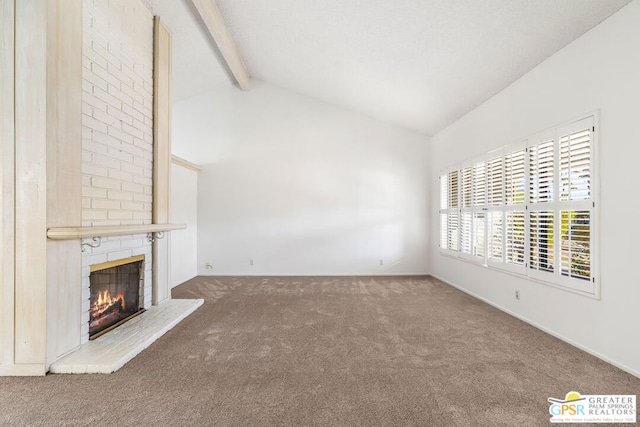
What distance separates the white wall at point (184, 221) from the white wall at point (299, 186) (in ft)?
0.55

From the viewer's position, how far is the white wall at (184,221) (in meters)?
5.09

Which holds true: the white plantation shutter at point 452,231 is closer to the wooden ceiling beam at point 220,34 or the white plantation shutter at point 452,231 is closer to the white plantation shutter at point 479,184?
the white plantation shutter at point 479,184

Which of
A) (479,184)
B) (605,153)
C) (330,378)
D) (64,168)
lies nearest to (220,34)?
(64,168)

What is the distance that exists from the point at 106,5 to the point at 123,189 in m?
1.74

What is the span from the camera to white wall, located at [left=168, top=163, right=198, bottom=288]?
16.7 ft

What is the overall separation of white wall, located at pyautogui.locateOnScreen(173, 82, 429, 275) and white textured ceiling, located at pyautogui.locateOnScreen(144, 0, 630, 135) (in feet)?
1.42

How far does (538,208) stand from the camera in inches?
123

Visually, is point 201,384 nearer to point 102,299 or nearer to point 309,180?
point 102,299

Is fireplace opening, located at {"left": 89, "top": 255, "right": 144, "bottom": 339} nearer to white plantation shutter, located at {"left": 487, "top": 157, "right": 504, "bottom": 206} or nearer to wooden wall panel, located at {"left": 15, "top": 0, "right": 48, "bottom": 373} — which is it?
wooden wall panel, located at {"left": 15, "top": 0, "right": 48, "bottom": 373}

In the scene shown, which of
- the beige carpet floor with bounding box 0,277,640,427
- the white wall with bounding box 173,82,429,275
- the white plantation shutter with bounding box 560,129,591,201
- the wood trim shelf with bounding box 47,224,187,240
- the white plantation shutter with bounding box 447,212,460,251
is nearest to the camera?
the beige carpet floor with bounding box 0,277,640,427

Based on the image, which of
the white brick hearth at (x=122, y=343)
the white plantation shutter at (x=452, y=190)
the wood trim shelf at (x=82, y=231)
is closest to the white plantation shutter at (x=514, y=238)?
the white plantation shutter at (x=452, y=190)

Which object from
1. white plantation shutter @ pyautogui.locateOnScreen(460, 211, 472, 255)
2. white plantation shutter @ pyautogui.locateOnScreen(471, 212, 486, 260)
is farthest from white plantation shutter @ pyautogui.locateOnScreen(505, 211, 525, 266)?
white plantation shutter @ pyautogui.locateOnScreen(460, 211, 472, 255)

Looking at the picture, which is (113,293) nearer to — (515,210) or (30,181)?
(30,181)

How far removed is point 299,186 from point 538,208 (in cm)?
399
